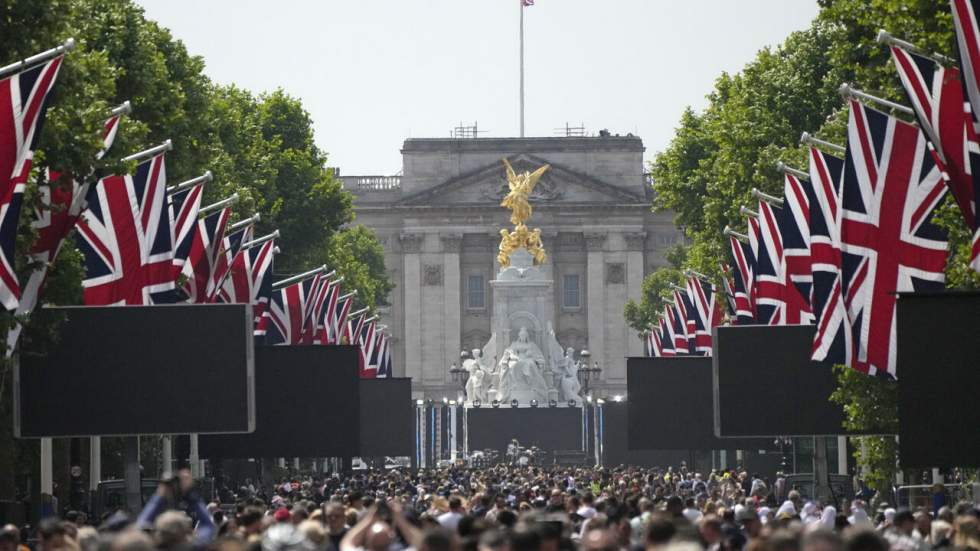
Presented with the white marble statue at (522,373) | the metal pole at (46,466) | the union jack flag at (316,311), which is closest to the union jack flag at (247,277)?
the metal pole at (46,466)

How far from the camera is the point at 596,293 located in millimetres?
176250

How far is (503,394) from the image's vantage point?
116062 mm

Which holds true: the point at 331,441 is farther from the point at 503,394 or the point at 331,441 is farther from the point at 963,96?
the point at 503,394

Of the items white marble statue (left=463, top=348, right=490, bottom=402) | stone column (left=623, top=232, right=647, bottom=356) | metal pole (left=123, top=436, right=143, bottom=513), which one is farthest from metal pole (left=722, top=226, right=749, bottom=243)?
stone column (left=623, top=232, right=647, bottom=356)

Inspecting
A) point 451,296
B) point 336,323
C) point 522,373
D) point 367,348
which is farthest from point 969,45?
point 451,296

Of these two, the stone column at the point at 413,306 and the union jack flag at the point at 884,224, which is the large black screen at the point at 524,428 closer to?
the stone column at the point at 413,306

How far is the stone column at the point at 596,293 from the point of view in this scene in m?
175

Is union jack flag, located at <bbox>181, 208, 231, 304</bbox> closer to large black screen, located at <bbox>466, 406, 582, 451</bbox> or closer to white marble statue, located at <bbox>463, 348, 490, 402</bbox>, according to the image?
large black screen, located at <bbox>466, 406, 582, 451</bbox>

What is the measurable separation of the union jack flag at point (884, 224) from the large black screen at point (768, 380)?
8592 mm

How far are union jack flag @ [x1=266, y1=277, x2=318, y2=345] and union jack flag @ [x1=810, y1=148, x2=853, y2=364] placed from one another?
21675 mm

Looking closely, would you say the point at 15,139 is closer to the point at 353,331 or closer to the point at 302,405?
the point at 302,405

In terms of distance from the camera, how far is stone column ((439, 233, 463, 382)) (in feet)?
575

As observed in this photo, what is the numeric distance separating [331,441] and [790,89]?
24.2 m

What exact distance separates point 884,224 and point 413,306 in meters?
142
